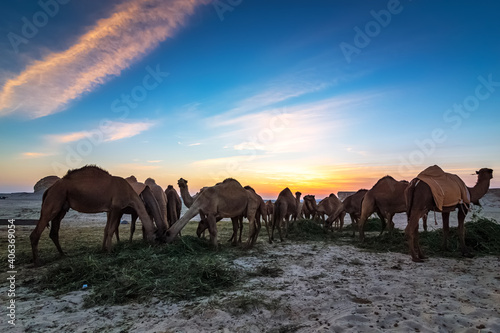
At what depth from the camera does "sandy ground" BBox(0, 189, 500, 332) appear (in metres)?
3.59

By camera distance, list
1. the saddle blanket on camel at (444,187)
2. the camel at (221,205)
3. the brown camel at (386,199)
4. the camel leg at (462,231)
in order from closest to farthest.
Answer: the saddle blanket on camel at (444,187) → the camel leg at (462,231) → the camel at (221,205) → the brown camel at (386,199)

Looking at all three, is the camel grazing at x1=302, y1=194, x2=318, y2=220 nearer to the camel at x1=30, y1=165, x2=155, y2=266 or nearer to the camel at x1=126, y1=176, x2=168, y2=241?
the camel at x1=126, y1=176, x2=168, y2=241

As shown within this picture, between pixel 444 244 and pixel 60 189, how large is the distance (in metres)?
12.2

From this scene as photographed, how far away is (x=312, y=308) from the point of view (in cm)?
422

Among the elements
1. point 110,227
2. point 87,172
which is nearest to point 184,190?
point 110,227

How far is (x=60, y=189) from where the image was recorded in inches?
292

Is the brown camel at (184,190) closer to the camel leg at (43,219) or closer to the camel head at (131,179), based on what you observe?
the camel head at (131,179)

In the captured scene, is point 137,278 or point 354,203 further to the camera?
point 354,203

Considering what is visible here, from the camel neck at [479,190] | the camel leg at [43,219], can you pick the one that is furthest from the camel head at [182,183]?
the camel neck at [479,190]

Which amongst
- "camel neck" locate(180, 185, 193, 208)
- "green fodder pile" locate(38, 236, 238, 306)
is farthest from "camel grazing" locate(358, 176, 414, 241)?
"camel neck" locate(180, 185, 193, 208)

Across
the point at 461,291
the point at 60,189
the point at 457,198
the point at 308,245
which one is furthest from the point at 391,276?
the point at 60,189

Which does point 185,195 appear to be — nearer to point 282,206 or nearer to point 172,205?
point 172,205

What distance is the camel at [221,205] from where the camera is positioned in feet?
29.5

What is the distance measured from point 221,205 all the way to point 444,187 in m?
7.12
